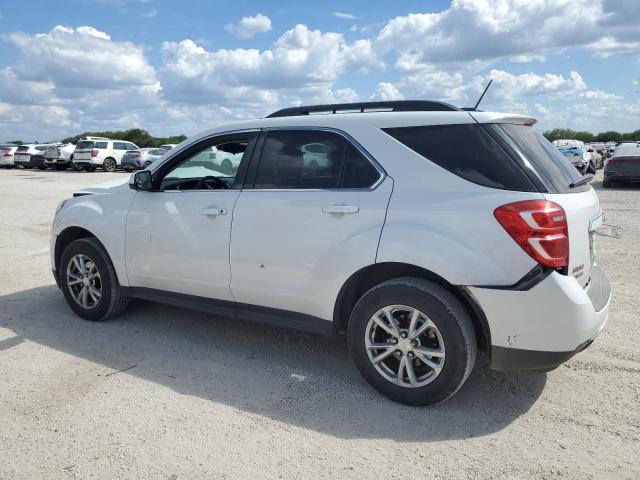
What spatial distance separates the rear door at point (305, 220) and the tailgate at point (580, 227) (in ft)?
3.45

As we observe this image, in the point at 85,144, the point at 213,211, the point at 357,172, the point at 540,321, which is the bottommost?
the point at 85,144

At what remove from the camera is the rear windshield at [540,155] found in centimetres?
329

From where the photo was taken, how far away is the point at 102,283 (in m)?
4.98

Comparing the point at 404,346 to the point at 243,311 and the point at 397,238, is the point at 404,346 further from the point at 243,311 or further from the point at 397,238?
the point at 243,311

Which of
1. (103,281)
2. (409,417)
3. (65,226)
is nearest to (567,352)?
(409,417)

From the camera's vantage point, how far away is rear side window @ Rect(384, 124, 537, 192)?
10.5ft

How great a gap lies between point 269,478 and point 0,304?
13.7 ft

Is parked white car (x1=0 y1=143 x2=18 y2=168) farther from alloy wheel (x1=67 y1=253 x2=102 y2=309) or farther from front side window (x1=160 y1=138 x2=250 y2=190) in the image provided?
front side window (x1=160 y1=138 x2=250 y2=190)

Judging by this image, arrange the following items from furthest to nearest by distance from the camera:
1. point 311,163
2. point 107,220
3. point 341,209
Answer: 1. point 107,220
2. point 311,163
3. point 341,209

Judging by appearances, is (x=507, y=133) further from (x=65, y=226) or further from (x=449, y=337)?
(x=65, y=226)

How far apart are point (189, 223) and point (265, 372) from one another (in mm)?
1303

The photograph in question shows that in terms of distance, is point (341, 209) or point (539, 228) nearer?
point (539, 228)

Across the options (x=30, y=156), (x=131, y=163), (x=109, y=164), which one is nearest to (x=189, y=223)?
(x=131, y=163)

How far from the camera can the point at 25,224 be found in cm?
1083
